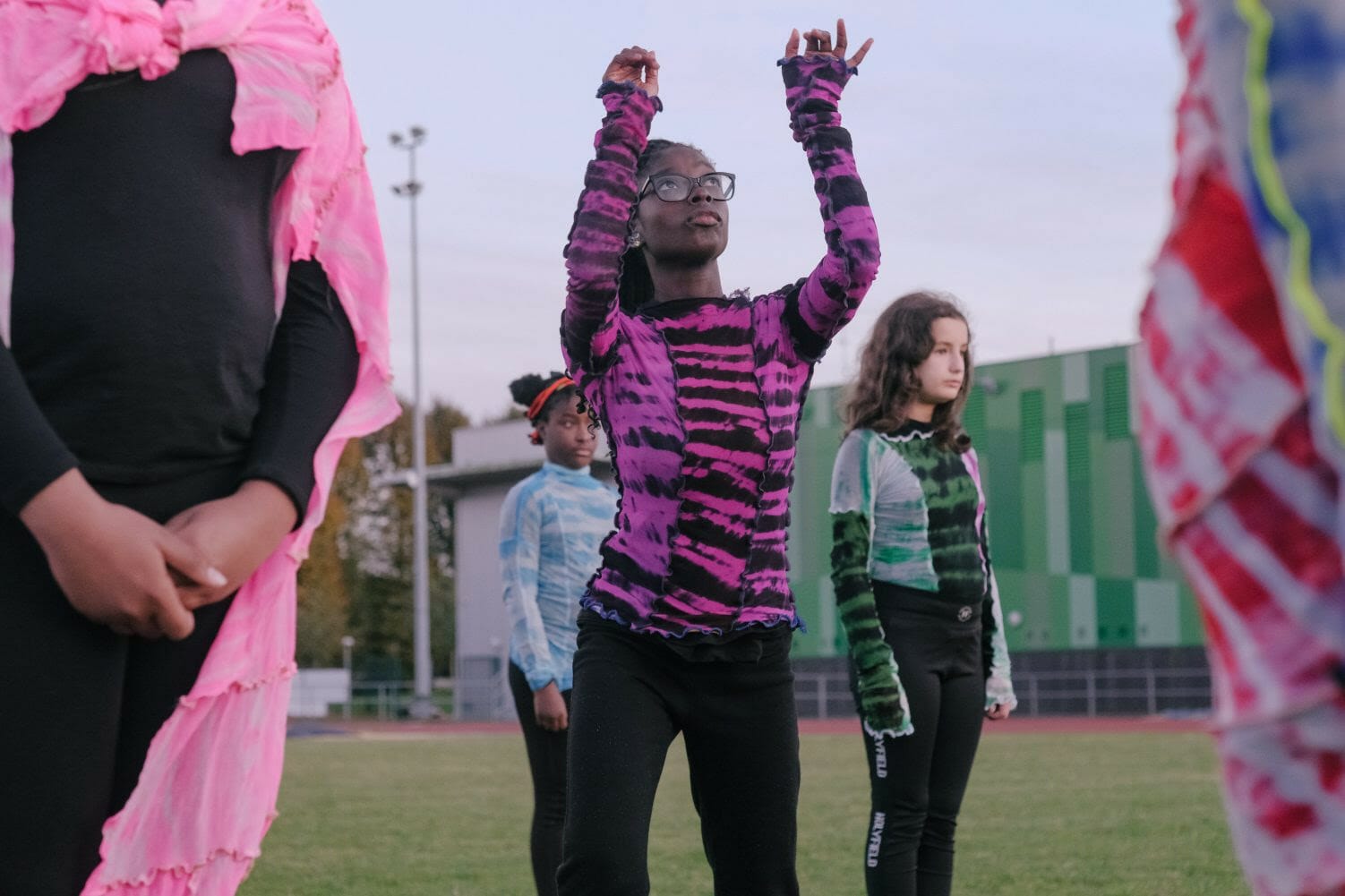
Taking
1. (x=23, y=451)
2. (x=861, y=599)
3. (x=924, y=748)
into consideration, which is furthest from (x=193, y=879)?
(x=924, y=748)

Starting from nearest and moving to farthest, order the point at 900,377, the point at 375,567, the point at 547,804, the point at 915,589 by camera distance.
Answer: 1. the point at 915,589
2. the point at 900,377
3. the point at 547,804
4. the point at 375,567

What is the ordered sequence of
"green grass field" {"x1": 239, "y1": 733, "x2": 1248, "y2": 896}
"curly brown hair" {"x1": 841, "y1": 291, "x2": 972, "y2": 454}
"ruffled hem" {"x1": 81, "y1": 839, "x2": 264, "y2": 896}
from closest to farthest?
"ruffled hem" {"x1": 81, "y1": 839, "x2": 264, "y2": 896}, "curly brown hair" {"x1": 841, "y1": 291, "x2": 972, "y2": 454}, "green grass field" {"x1": 239, "y1": 733, "x2": 1248, "y2": 896}

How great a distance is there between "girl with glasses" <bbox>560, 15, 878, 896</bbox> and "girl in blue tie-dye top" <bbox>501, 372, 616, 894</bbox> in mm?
2583

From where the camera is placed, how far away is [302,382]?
2.45m

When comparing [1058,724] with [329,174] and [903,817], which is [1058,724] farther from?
[329,174]

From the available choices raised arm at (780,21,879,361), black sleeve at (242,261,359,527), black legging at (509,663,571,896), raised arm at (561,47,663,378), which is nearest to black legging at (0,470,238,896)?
black sleeve at (242,261,359,527)

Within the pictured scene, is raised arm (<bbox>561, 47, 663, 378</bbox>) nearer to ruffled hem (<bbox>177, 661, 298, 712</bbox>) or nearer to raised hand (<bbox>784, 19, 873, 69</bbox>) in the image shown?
raised hand (<bbox>784, 19, 873, 69</bbox>)

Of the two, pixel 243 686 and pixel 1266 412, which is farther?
pixel 243 686

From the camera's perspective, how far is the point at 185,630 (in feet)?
7.11

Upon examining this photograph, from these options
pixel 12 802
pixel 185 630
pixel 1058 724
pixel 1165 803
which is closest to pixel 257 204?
pixel 185 630

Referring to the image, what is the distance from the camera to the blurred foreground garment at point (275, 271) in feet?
7.37

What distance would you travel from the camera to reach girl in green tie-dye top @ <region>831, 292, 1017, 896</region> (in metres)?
5.44

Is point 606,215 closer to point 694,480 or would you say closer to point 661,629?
point 694,480

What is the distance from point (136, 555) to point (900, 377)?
420cm
